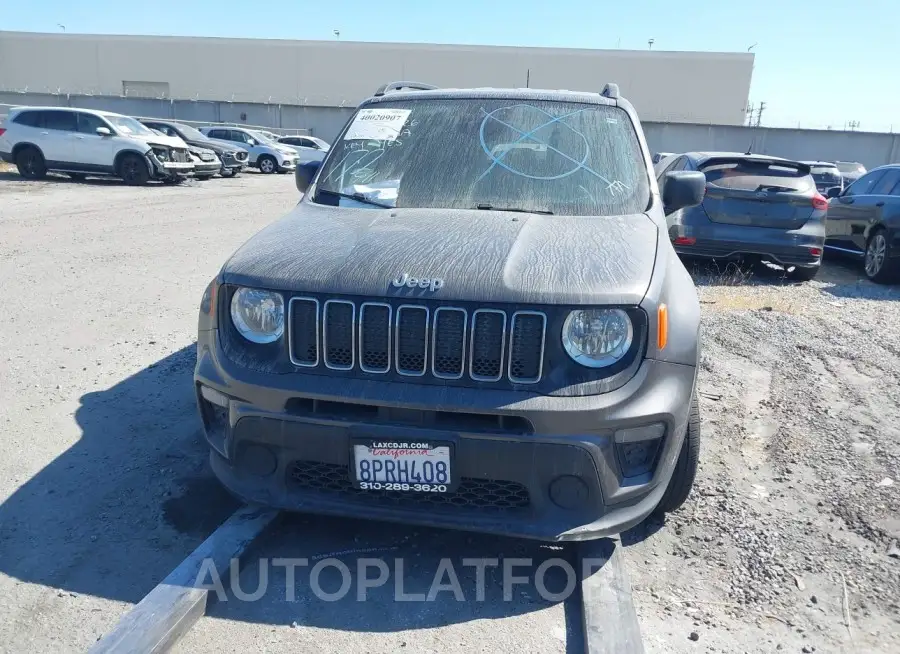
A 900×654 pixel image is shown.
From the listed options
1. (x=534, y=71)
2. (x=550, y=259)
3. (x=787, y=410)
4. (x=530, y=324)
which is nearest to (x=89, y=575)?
(x=530, y=324)

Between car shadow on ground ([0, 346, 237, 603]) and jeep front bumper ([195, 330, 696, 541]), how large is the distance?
1.72ft

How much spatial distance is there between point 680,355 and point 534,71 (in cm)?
5588

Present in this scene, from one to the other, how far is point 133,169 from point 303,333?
16867mm

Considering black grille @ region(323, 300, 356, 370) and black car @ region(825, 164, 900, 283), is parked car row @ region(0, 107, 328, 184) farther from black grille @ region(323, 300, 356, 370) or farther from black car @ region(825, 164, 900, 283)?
black grille @ region(323, 300, 356, 370)

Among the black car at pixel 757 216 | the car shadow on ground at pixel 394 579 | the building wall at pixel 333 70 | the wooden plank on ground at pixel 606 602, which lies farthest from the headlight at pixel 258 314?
the building wall at pixel 333 70

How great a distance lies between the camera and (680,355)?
267cm

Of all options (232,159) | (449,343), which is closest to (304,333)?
Answer: (449,343)

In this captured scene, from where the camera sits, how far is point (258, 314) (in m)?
2.81

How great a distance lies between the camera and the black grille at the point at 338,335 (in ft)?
8.75

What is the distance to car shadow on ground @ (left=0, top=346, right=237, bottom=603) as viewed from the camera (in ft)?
9.25

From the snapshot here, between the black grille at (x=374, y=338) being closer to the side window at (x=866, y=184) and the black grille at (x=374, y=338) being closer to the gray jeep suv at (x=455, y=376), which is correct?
the gray jeep suv at (x=455, y=376)

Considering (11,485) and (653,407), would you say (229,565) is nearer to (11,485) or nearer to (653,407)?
(11,485)

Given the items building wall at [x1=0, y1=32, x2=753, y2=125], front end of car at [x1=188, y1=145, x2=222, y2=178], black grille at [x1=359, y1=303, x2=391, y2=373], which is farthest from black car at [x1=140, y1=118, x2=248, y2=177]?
building wall at [x1=0, y1=32, x2=753, y2=125]

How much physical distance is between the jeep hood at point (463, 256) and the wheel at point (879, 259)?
23.8 ft
